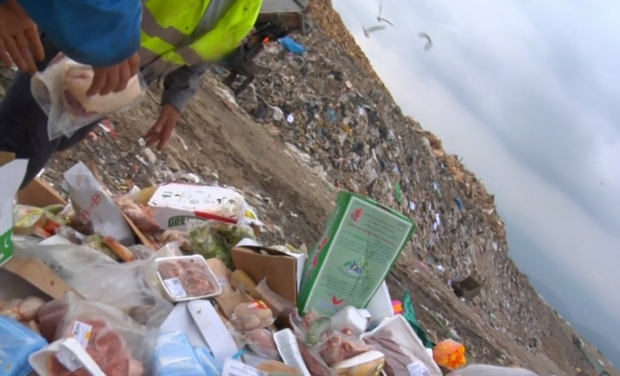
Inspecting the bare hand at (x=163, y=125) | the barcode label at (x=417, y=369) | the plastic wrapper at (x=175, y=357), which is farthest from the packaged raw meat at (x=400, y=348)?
the bare hand at (x=163, y=125)

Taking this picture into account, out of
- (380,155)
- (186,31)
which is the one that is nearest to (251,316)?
(186,31)

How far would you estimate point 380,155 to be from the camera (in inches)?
381

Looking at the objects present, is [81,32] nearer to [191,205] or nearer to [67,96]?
[67,96]

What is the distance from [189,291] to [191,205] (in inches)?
26.9

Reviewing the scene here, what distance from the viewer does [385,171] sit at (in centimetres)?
964

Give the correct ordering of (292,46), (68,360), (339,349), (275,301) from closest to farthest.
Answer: (68,360) → (339,349) → (275,301) → (292,46)

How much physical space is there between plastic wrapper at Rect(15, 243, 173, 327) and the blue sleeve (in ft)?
2.51

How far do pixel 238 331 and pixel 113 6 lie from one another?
3.96 ft

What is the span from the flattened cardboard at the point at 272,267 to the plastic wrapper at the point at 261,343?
0.27 m

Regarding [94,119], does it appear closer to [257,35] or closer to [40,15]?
[40,15]

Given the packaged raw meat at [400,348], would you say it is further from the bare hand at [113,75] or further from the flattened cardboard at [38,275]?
the bare hand at [113,75]

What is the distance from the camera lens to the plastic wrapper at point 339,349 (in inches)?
95.1

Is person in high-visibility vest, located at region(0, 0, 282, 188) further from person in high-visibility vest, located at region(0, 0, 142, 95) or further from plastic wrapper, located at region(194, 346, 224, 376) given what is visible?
plastic wrapper, located at region(194, 346, 224, 376)

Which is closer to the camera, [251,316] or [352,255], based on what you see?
[251,316]
